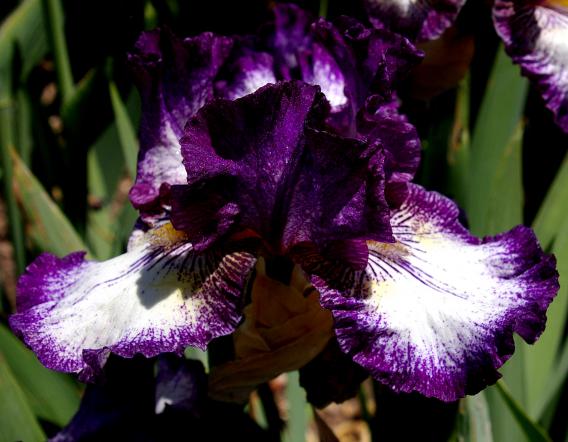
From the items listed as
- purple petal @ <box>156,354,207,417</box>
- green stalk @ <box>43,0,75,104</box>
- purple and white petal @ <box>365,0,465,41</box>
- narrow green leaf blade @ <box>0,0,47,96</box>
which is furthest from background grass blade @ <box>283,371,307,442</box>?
narrow green leaf blade @ <box>0,0,47,96</box>

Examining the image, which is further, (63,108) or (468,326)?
(63,108)

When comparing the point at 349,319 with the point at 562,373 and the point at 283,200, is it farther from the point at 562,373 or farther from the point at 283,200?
the point at 562,373

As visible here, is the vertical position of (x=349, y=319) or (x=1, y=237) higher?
(x=349, y=319)

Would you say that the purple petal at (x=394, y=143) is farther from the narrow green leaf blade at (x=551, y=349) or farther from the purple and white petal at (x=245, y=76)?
the narrow green leaf blade at (x=551, y=349)

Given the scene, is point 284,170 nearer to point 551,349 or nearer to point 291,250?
point 291,250

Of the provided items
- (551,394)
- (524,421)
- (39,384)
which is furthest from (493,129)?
(39,384)

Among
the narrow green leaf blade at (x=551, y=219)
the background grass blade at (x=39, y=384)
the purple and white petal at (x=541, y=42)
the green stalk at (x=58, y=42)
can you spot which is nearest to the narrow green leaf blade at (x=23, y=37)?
the green stalk at (x=58, y=42)

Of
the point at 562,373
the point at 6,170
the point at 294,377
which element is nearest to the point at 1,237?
the point at 6,170
